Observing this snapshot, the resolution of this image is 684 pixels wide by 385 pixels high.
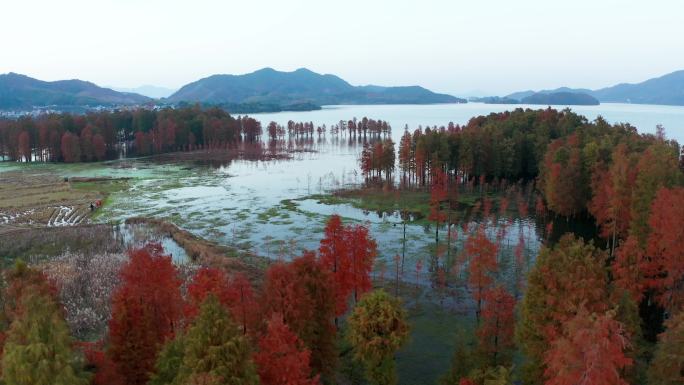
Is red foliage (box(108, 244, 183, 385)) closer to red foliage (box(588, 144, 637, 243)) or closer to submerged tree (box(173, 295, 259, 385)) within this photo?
submerged tree (box(173, 295, 259, 385))

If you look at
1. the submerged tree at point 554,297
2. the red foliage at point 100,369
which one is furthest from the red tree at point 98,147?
the submerged tree at point 554,297

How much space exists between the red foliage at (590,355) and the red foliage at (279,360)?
988 cm

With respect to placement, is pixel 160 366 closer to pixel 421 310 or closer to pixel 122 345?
pixel 122 345

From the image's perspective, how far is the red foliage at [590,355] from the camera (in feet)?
52.5

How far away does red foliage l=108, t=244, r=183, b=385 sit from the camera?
2391 cm

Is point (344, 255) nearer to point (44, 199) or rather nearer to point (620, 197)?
point (620, 197)

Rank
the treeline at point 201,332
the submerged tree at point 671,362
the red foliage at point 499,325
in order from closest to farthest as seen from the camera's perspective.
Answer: the treeline at point 201,332 → the submerged tree at point 671,362 → the red foliage at point 499,325

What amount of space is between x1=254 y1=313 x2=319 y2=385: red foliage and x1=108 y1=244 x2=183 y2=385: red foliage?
5.38 meters

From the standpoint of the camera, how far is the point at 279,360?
2025cm

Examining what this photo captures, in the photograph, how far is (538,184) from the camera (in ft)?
253

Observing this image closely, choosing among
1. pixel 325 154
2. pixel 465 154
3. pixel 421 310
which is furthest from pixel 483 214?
pixel 325 154

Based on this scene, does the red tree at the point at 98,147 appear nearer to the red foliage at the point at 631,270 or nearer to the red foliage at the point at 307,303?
the red foliage at the point at 307,303

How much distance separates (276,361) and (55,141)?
412ft

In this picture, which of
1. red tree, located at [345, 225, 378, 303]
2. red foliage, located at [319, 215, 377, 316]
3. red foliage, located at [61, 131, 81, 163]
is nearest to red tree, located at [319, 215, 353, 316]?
red foliage, located at [319, 215, 377, 316]
